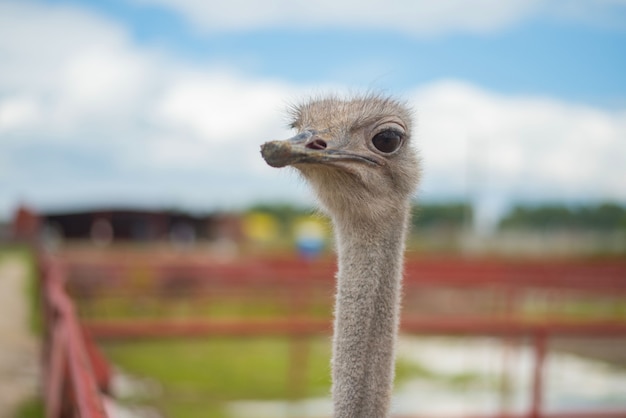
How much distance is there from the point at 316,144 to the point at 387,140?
24 centimetres

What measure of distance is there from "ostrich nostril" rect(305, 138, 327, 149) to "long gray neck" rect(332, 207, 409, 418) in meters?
0.25

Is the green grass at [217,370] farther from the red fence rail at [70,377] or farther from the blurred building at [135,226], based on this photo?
the blurred building at [135,226]

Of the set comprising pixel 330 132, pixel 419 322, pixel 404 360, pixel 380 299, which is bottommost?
pixel 380 299

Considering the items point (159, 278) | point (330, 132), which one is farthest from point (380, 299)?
point (159, 278)

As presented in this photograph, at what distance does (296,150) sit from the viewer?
5.35ft

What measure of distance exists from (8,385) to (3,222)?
19850 mm

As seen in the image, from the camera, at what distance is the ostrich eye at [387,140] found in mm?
1897

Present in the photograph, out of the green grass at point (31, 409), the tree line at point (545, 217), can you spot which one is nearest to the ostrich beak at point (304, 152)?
the green grass at point (31, 409)

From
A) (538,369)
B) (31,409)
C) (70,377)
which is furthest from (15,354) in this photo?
(538,369)

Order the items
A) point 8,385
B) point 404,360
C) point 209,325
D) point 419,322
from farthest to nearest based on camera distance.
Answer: point 404,360, point 8,385, point 209,325, point 419,322

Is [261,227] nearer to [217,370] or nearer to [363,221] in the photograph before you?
[217,370]

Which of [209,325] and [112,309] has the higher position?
[112,309]

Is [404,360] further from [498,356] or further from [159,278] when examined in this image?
[159,278]

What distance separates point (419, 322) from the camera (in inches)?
165
